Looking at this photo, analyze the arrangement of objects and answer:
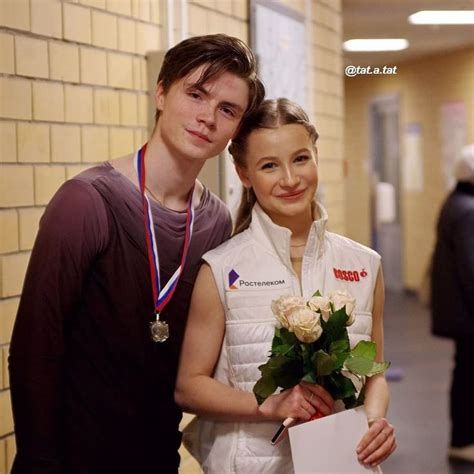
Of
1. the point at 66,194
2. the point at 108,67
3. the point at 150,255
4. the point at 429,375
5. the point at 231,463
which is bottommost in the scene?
the point at 429,375

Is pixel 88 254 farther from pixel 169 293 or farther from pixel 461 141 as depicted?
pixel 461 141

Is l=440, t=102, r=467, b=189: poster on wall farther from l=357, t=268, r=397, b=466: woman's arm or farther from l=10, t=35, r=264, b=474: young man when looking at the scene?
l=10, t=35, r=264, b=474: young man

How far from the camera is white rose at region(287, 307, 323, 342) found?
1.72 meters

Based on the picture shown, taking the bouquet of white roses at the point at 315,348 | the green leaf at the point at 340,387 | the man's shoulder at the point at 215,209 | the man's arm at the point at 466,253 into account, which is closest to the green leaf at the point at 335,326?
the bouquet of white roses at the point at 315,348

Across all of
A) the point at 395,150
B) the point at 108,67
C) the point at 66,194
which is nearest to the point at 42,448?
the point at 66,194

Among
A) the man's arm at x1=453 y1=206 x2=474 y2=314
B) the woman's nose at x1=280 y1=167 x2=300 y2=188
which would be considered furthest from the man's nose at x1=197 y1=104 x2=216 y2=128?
the man's arm at x1=453 y1=206 x2=474 y2=314

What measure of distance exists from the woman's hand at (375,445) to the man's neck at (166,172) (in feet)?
2.31

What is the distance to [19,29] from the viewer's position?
85.0 inches

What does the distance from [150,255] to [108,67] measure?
830 mm

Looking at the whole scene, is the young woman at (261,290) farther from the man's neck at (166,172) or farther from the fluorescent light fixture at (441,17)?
the fluorescent light fixture at (441,17)

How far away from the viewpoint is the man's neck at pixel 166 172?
2014mm

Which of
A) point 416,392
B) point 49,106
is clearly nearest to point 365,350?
point 49,106

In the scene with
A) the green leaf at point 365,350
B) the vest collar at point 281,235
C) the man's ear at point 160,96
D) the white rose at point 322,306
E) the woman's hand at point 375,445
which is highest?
the man's ear at point 160,96

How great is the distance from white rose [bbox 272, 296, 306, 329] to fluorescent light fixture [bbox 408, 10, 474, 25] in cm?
148
